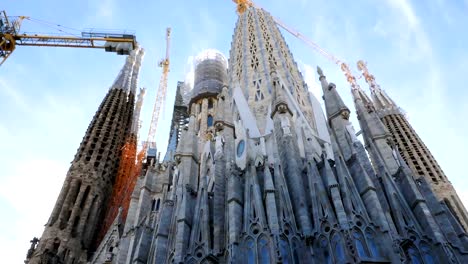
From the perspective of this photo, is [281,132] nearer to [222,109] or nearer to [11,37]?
[222,109]

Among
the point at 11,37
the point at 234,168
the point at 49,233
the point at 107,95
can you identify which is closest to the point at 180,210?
the point at 234,168

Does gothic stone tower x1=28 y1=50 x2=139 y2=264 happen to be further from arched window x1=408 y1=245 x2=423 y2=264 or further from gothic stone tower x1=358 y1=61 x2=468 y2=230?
gothic stone tower x1=358 y1=61 x2=468 y2=230

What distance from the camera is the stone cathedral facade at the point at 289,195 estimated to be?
12.7 m

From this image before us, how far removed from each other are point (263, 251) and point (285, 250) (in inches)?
25.4

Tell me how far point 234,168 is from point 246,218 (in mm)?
2848

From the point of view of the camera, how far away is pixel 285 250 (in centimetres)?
1241

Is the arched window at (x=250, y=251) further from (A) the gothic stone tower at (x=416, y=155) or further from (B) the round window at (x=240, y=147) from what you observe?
(A) the gothic stone tower at (x=416, y=155)

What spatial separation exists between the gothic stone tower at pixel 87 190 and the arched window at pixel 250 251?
19.8 m

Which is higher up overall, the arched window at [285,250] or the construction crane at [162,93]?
the construction crane at [162,93]

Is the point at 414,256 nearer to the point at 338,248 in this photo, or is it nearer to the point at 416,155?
the point at 338,248

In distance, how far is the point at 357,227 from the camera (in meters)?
12.5

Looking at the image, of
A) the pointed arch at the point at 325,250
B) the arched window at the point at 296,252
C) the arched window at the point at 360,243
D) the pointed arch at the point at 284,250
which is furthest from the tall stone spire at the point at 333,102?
the pointed arch at the point at 284,250

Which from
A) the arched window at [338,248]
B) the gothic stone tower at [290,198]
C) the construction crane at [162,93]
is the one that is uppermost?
the construction crane at [162,93]

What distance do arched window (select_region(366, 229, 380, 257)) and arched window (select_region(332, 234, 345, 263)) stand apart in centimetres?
78
